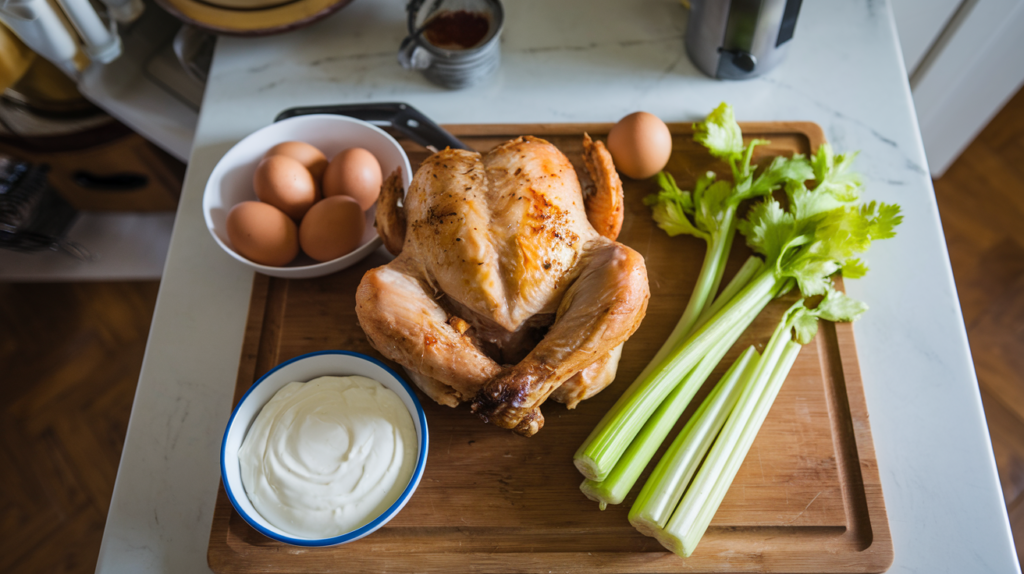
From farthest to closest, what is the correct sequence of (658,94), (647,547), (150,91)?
(150,91)
(658,94)
(647,547)

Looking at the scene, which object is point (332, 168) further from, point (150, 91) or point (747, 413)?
point (747, 413)

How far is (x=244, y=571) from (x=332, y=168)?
1.01 m

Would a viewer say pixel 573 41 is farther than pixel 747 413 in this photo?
Yes

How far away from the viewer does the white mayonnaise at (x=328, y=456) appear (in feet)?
4.15

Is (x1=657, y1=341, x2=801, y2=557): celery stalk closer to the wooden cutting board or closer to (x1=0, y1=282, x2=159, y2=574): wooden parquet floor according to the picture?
the wooden cutting board

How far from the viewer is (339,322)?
63.7 inches

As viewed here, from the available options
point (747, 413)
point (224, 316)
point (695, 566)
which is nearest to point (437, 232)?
point (224, 316)

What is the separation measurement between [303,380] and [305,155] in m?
0.64

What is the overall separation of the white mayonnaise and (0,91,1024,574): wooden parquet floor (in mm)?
1638

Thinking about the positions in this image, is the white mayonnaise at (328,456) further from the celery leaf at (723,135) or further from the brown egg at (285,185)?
the celery leaf at (723,135)

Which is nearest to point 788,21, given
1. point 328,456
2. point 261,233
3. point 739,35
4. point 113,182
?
point 739,35

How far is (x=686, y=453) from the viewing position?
1423 mm

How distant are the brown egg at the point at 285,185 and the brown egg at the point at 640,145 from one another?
2.77 ft

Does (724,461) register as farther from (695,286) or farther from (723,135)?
(723,135)
